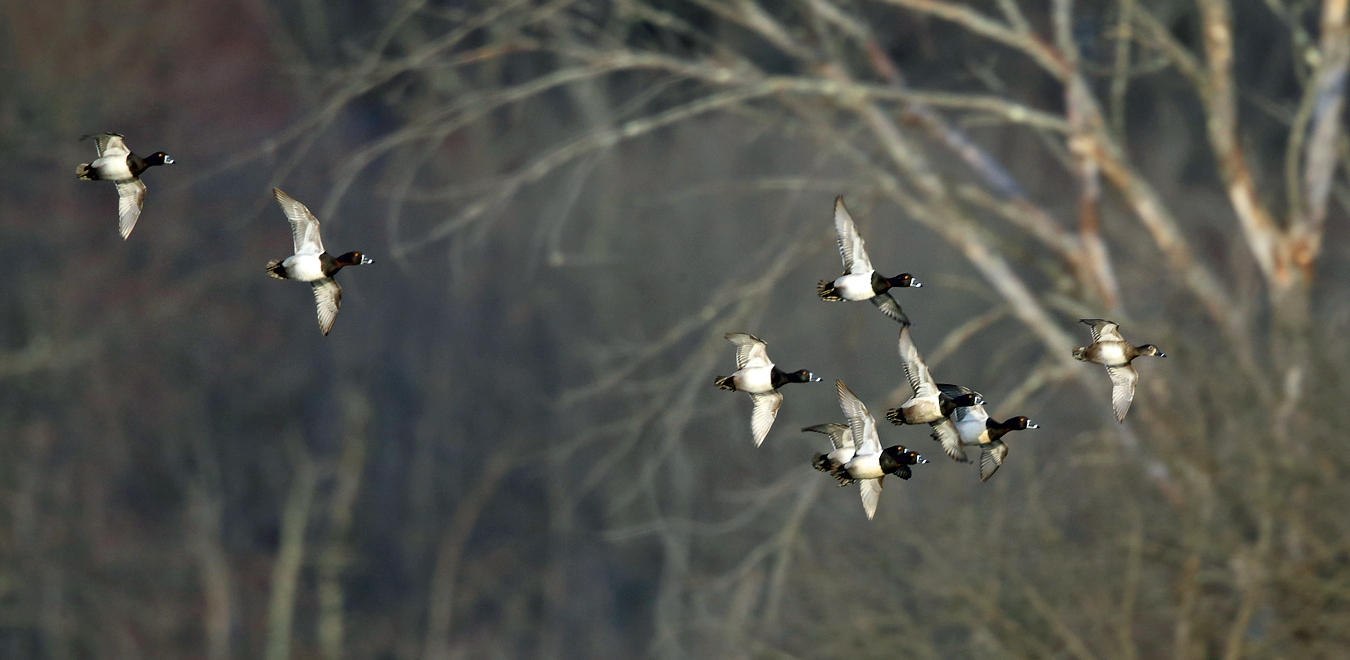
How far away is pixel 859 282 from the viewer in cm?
278

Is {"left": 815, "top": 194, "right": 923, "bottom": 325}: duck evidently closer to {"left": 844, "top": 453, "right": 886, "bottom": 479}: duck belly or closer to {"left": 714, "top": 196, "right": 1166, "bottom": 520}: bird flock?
{"left": 714, "top": 196, "right": 1166, "bottom": 520}: bird flock

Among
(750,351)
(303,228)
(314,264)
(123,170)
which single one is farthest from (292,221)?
(750,351)

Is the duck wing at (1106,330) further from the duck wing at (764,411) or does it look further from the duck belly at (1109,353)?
the duck wing at (764,411)

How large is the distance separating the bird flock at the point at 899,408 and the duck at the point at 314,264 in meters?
0.68

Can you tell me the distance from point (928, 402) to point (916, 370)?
0.30ft

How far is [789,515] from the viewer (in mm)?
9828

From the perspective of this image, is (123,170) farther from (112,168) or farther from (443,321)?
(443,321)

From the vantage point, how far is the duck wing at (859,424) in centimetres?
288

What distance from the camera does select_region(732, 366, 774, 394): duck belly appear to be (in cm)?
283

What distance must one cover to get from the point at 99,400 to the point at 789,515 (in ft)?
53.8

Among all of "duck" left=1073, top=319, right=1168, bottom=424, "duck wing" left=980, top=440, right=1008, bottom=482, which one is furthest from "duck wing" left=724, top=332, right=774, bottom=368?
"duck" left=1073, top=319, right=1168, bottom=424

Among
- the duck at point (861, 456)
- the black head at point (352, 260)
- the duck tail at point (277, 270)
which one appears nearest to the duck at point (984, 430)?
the duck at point (861, 456)

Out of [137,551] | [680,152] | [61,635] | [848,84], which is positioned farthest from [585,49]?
[137,551]

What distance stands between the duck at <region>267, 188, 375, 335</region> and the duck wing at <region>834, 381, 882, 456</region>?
2.78ft
